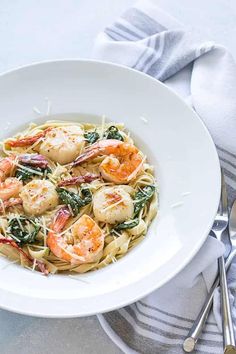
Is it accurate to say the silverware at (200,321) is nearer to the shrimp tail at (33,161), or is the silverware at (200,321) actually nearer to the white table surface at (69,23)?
the shrimp tail at (33,161)

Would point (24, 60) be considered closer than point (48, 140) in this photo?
No

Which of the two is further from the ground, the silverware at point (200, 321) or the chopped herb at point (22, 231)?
the chopped herb at point (22, 231)

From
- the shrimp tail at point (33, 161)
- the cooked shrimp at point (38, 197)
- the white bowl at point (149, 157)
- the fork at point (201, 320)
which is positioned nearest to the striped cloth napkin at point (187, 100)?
the fork at point (201, 320)

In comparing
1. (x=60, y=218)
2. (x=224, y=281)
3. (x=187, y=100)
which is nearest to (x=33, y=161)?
(x=60, y=218)

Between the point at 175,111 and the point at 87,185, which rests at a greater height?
the point at 175,111

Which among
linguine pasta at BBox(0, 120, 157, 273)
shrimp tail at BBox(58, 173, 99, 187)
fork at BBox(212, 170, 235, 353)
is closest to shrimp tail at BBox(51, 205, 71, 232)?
linguine pasta at BBox(0, 120, 157, 273)

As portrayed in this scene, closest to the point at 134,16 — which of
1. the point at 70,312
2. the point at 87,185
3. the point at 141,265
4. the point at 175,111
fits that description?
the point at 175,111

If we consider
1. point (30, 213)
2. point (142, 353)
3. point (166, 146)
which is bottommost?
point (142, 353)

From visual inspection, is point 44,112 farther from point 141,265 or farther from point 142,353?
point 142,353
